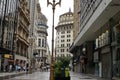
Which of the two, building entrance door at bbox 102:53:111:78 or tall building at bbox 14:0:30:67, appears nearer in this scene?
building entrance door at bbox 102:53:111:78

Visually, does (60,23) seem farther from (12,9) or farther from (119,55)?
(119,55)

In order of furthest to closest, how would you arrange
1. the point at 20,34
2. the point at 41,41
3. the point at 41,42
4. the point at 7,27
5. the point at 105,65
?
the point at 41,41 < the point at 41,42 < the point at 20,34 < the point at 7,27 < the point at 105,65

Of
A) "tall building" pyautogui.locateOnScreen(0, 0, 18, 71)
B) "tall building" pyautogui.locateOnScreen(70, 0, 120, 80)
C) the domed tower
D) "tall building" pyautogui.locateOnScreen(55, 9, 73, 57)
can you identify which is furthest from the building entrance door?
the domed tower

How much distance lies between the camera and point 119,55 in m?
26.7

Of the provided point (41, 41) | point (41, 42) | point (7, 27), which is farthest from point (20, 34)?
point (41, 41)

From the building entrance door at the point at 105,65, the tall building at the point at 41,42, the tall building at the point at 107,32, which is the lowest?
the building entrance door at the point at 105,65

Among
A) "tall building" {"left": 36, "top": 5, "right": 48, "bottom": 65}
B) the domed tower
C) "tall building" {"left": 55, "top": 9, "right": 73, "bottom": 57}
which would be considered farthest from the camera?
the domed tower

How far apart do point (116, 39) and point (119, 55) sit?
1824 mm

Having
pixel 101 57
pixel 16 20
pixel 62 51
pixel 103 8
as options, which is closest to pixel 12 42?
pixel 16 20

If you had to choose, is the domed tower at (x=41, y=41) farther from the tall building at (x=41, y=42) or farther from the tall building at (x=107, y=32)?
the tall building at (x=107, y=32)

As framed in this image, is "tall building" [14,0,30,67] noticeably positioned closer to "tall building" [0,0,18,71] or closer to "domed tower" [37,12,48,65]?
"tall building" [0,0,18,71]

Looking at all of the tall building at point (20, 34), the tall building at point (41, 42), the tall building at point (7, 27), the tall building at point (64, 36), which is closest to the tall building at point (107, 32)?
the tall building at point (7, 27)

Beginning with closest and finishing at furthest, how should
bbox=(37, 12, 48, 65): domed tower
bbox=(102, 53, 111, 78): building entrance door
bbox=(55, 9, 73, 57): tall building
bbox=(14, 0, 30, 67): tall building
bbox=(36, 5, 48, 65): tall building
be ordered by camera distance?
bbox=(102, 53, 111, 78): building entrance door < bbox=(14, 0, 30, 67): tall building < bbox=(55, 9, 73, 57): tall building < bbox=(36, 5, 48, 65): tall building < bbox=(37, 12, 48, 65): domed tower

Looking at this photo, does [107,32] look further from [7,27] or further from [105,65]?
[7,27]
